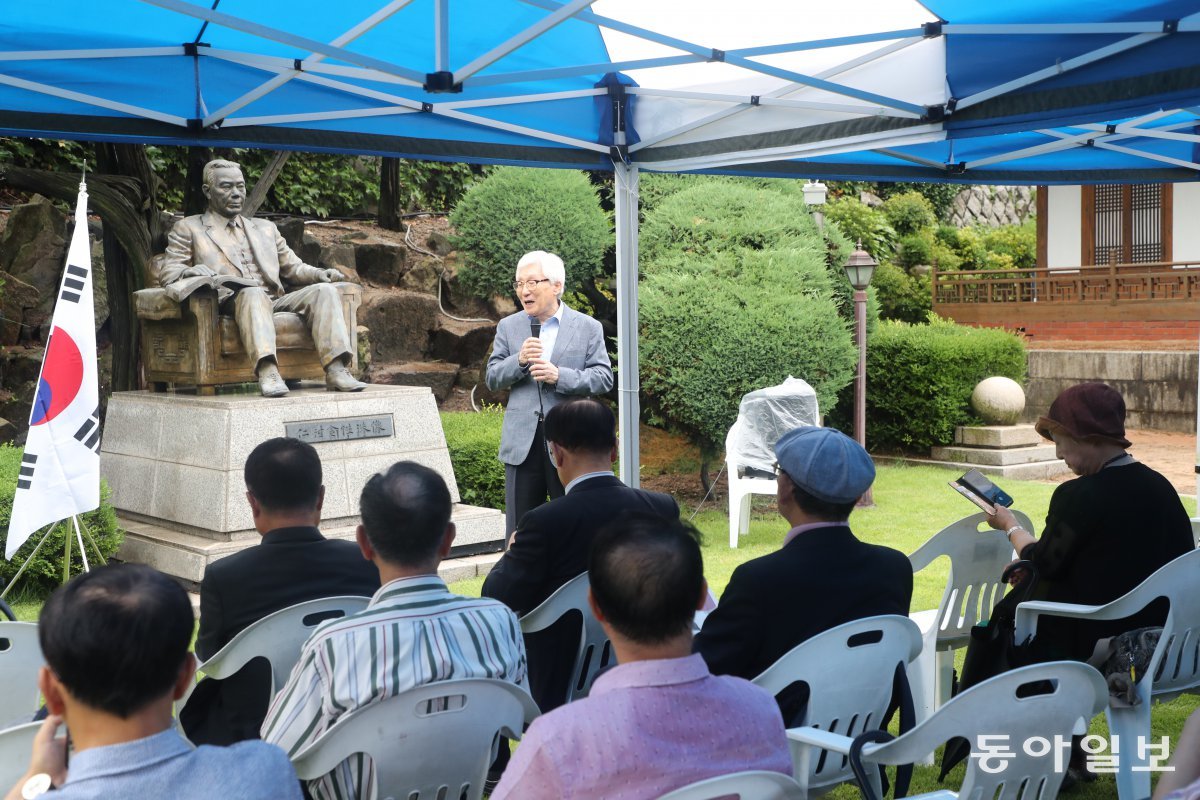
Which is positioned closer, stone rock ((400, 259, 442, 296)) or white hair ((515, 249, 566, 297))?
white hair ((515, 249, 566, 297))

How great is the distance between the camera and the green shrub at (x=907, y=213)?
22.2 metres

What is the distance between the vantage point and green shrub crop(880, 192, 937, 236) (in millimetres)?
22172

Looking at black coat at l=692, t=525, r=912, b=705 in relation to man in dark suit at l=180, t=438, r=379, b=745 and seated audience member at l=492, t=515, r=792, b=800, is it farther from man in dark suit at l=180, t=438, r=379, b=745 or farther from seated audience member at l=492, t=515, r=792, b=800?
man in dark suit at l=180, t=438, r=379, b=745

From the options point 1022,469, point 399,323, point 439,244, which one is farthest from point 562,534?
point 439,244

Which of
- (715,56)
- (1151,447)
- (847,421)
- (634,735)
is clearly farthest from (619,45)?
(1151,447)

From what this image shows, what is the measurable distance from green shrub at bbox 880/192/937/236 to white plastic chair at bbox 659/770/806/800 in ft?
68.6

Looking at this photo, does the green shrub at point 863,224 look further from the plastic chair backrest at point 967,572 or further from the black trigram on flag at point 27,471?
the black trigram on flag at point 27,471

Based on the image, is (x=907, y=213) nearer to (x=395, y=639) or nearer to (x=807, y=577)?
(x=807, y=577)

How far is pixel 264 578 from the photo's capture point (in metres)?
3.01

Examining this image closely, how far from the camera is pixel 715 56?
499 cm

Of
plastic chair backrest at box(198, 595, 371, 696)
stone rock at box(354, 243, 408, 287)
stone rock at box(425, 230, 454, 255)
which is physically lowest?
plastic chair backrest at box(198, 595, 371, 696)

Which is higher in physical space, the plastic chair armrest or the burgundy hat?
the burgundy hat

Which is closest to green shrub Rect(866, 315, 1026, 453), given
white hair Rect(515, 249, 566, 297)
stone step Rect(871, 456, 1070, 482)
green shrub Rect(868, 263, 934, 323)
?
stone step Rect(871, 456, 1070, 482)

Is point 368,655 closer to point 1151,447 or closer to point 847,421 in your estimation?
point 847,421
